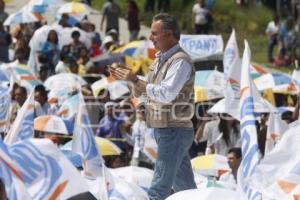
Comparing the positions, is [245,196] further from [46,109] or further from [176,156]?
[46,109]

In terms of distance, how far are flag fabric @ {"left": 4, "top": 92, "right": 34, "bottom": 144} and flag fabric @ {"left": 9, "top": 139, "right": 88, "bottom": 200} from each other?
2112 mm

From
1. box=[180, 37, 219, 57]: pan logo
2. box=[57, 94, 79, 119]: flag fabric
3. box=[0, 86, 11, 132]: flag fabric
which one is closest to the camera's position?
box=[0, 86, 11, 132]: flag fabric

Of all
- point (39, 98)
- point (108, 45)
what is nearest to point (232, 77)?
point (39, 98)

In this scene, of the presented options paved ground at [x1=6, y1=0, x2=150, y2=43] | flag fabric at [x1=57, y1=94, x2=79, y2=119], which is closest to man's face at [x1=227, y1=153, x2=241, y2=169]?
flag fabric at [x1=57, y1=94, x2=79, y2=119]

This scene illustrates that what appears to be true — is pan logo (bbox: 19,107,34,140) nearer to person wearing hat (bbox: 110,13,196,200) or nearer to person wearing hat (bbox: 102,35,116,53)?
person wearing hat (bbox: 110,13,196,200)

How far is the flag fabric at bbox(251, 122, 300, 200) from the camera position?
26.2 feet

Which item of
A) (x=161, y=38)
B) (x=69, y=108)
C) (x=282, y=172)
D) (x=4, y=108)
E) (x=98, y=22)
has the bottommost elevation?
(x=69, y=108)

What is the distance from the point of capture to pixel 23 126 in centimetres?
977

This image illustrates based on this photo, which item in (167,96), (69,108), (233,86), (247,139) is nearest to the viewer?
(167,96)

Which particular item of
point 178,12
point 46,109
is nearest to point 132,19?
point 178,12

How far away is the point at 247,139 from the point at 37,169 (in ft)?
10.7

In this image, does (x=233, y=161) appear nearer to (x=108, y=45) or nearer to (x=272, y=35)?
(x=108, y=45)

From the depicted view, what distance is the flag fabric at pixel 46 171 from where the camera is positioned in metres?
7.12

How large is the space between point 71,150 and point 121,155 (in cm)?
213
